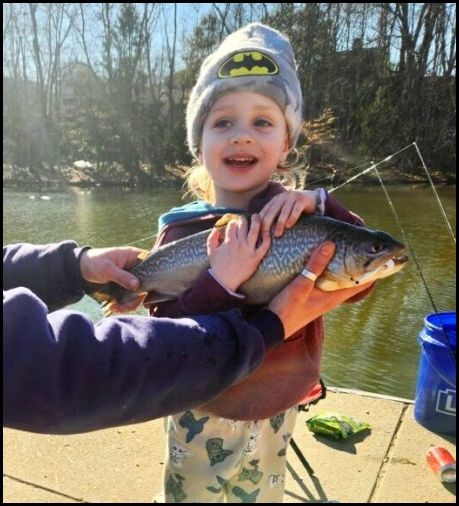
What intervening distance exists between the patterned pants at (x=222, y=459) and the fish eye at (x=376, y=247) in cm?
73

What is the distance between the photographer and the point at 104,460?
2883mm

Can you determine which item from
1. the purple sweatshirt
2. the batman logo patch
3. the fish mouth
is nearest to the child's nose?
the batman logo patch

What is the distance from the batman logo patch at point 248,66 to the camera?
2.21 m

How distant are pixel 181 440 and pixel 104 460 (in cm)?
108

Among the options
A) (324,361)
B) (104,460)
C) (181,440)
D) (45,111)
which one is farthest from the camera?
(45,111)

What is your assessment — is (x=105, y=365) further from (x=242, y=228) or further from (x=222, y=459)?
(x=222, y=459)

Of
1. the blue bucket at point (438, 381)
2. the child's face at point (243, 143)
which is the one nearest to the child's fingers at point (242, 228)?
the child's face at point (243, 143)

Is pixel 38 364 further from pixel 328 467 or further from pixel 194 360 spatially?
pixel 328 467

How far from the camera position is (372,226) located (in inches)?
510

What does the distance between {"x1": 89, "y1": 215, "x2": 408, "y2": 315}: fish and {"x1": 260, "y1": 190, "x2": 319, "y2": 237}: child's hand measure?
1.0 inches

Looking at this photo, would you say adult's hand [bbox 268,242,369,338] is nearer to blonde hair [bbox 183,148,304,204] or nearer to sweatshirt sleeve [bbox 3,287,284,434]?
sweatshirt sleeve [bbox 3,287,284,434]

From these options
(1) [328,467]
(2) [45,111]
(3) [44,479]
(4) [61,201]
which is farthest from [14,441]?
(2) [45,111]

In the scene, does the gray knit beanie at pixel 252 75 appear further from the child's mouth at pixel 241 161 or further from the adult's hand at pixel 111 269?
the adult's hand at pixel 111 269

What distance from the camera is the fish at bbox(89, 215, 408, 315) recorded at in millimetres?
1808
